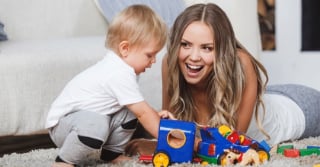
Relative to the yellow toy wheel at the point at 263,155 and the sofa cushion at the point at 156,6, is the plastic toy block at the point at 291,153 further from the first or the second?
the sofa cushion at the point at 156,6

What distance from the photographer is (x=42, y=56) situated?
6.10 feet

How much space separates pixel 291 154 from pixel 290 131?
417 millimetres

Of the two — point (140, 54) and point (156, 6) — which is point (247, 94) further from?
point (156, 6)

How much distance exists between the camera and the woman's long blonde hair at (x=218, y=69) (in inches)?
65.5

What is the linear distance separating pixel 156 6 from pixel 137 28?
105cm

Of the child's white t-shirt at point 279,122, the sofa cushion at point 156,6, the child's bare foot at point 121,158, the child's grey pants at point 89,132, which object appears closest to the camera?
the child's grey pants at point 89,132

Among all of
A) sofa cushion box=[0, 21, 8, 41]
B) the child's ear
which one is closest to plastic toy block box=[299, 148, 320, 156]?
the child's ear

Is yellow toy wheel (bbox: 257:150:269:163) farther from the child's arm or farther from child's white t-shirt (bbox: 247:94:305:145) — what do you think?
child's white t-shirt (bbox: 247:94:305:145)

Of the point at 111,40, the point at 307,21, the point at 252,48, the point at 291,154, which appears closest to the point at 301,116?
the point at 252,48

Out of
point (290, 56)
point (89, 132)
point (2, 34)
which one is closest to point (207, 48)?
point (89, 132)

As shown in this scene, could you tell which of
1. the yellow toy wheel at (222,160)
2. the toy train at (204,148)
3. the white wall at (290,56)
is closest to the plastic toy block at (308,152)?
the toy train at (204,148)

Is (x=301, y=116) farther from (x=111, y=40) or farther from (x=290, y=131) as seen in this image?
(x=111, y=40)

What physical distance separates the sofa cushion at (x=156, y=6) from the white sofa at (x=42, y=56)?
0.06 metres

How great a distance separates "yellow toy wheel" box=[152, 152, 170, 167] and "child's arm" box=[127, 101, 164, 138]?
0.05 metres
